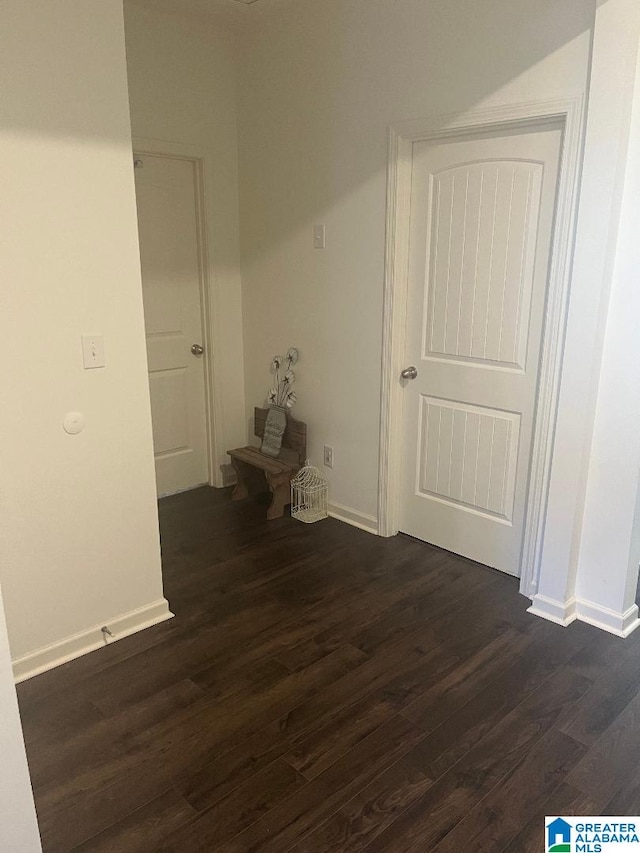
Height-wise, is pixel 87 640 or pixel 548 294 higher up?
pixel 548 294

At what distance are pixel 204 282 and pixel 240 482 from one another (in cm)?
123

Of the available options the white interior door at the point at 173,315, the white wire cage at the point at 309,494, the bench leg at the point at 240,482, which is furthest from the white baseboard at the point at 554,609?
the white interior door at the point at 173,315

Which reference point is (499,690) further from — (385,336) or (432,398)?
(385,336)

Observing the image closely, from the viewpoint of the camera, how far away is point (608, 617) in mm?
2594

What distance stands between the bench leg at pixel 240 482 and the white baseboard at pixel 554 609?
6.19ft

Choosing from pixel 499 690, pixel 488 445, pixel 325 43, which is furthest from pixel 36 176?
pixel 499 690

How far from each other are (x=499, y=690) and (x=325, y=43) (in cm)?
304

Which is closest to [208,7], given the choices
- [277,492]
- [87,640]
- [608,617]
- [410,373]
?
[410,373]

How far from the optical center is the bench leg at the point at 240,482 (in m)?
3.95

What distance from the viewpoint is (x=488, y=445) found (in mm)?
2986

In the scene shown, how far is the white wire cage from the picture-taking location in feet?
12.3

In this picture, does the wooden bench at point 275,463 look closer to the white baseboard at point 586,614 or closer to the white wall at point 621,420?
the white baseboard at point 586,614
